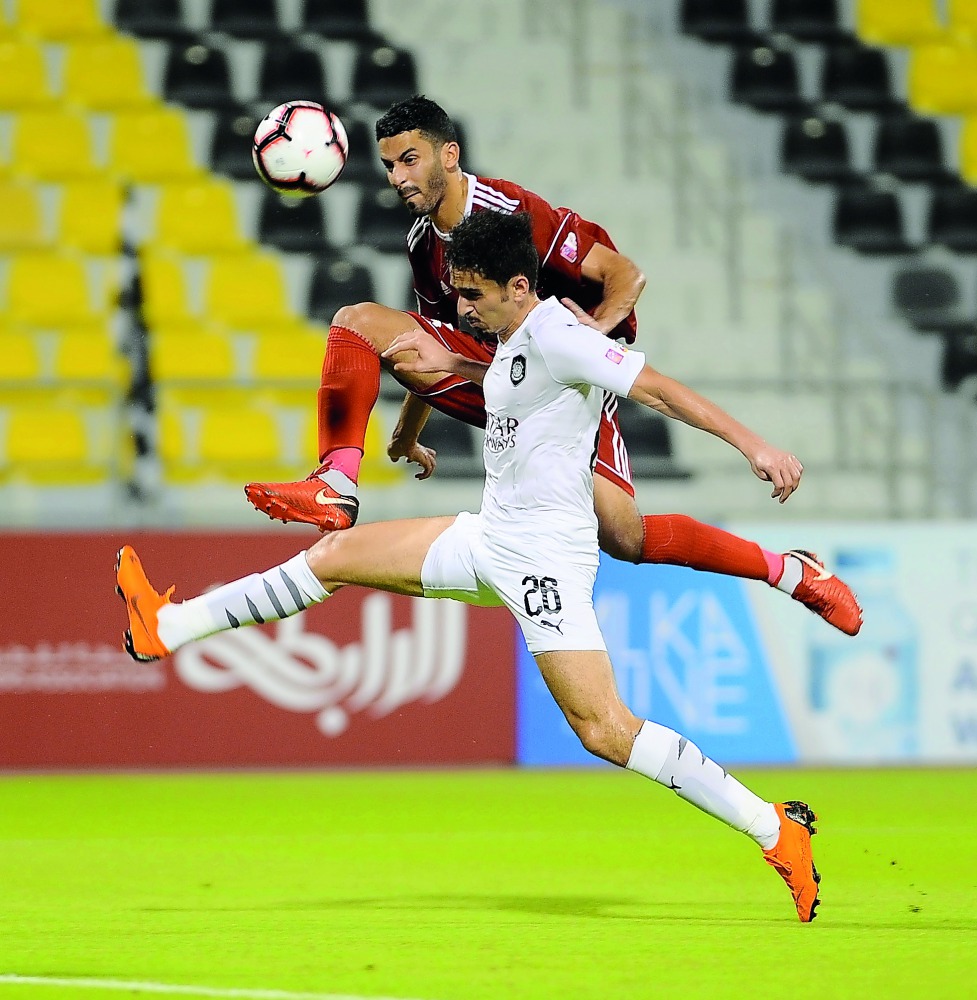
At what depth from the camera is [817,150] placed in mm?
14438

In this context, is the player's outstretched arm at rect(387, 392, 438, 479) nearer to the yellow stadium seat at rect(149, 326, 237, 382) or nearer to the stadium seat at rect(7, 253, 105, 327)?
the yellow stadium seat at rect(149, 326, 237, 382)

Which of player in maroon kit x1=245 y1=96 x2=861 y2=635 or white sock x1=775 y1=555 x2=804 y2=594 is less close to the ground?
player in maroon kit x1=245 y1=96 x2=861 y2=635

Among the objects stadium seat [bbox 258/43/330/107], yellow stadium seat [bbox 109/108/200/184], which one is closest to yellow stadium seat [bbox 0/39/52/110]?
yellow stadium seat [bbox 109/108/200/184]

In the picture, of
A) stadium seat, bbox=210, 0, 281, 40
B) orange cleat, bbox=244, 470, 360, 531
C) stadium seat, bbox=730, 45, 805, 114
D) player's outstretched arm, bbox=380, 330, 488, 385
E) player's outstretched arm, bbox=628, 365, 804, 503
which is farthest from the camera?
stadium seat, bbox=730, 45, 805, 114

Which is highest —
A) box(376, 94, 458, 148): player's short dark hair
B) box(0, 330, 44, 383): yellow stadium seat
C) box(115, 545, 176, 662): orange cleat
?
box(376, 94, 458, 148): player's short dark hair

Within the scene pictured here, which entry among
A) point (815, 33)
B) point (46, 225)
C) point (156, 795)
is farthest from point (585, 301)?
point (815, 33)

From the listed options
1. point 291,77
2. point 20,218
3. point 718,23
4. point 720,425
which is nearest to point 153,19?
point 291,77

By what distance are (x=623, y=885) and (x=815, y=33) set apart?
34.0 ft

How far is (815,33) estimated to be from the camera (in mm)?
14930

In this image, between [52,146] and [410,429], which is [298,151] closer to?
[410,429]

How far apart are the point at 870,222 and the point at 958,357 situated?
59.1 inches

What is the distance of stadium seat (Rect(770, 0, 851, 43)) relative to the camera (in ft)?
49.0

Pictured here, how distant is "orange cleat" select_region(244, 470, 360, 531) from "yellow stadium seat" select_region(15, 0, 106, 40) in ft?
30.8

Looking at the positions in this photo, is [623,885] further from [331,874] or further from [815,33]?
[815,33]
